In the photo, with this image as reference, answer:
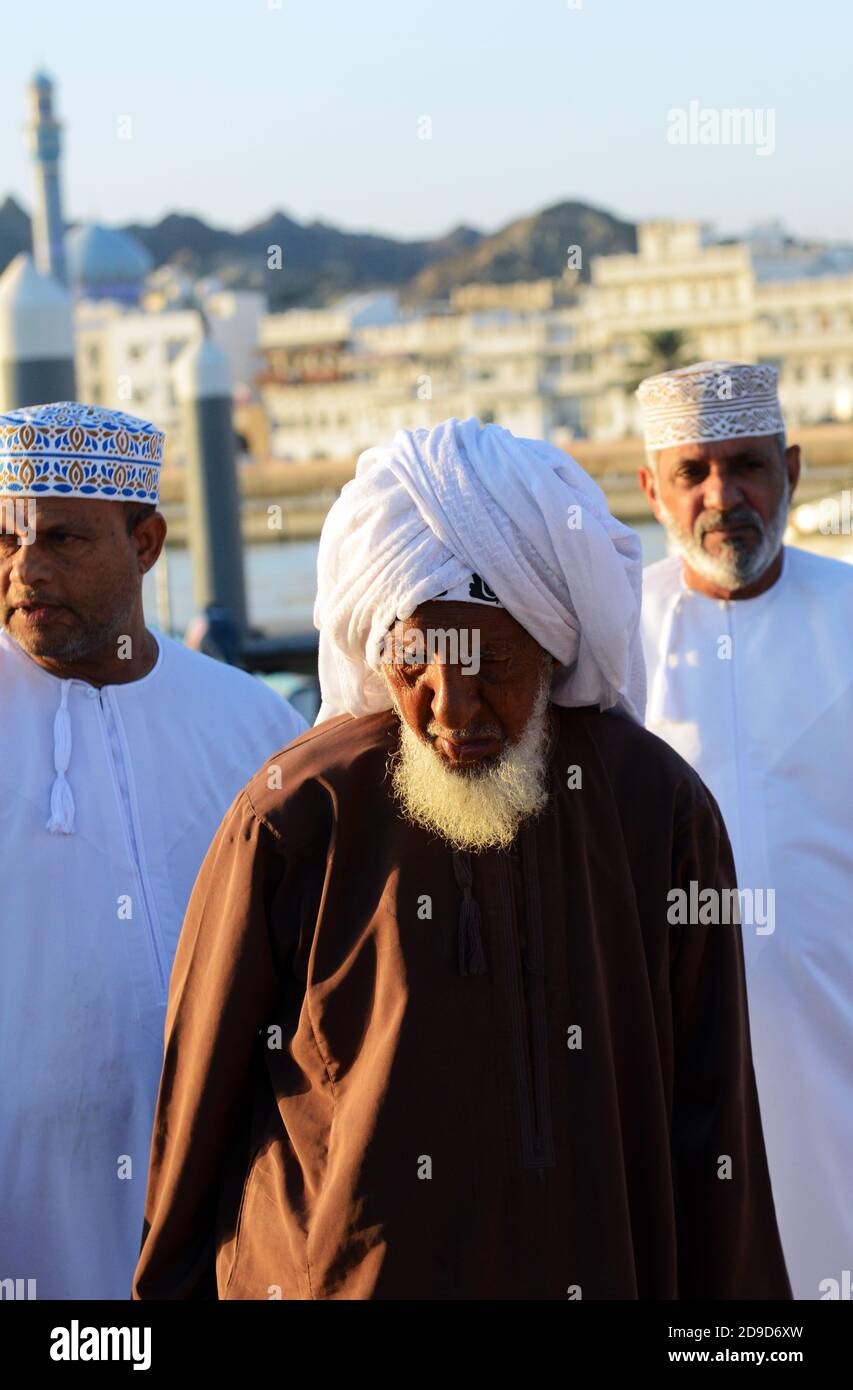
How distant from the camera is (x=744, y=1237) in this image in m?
2.13

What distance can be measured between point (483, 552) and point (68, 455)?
1.04 meters

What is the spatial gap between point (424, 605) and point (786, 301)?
7290 cm

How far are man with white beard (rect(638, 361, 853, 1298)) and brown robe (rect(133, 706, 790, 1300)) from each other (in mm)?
1232

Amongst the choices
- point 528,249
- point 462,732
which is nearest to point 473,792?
point 462,732

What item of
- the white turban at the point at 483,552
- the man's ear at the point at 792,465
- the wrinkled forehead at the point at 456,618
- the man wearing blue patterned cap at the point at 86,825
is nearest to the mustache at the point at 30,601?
the man wearing blue patterned cap at the point at 86,825

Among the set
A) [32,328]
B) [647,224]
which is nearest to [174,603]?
[32,328]

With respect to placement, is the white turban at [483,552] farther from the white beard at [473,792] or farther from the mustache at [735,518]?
the mustache at [735,518]

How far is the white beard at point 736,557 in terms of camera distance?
369cm

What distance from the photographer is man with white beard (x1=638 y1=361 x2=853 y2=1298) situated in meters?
3.40

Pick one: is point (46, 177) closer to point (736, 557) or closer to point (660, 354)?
point (660, 354)

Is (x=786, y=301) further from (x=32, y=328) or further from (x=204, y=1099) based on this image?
(x=204, y=1099)

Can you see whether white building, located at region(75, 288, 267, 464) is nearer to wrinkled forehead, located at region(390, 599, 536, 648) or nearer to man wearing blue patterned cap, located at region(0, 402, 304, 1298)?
man wearing blue patterned cap, located at region(0, 402, 304, 1298)

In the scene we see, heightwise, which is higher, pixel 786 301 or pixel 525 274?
pixel 525 274

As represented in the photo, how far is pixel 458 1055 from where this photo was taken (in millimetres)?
2033
